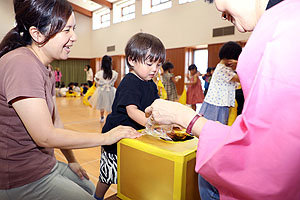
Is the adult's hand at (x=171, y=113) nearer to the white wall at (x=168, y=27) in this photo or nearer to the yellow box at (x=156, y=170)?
the yellow box at (x=156, y=170)

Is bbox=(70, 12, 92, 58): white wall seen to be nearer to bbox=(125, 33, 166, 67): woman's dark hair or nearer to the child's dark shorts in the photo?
bbox=(125, 33, 166, 67): woman's dark hair

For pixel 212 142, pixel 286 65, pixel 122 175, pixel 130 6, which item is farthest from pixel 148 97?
pixel 130 6

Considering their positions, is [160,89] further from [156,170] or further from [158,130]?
[156,170]

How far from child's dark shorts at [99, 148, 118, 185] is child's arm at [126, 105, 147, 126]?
0.28m

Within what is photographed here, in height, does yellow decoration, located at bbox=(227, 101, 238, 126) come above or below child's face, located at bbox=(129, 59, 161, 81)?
below

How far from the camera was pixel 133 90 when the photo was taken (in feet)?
4.13

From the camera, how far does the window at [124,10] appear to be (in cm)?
1207

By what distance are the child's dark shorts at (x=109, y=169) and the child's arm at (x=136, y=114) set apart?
280 millimetres

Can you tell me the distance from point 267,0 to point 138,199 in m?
0.86

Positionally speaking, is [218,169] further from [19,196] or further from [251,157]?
[19,196]

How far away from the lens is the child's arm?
1.14m

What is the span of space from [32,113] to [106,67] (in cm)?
405

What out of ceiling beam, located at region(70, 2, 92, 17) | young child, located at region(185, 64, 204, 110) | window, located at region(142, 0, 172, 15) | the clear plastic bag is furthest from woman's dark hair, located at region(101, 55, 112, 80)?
ceiling beam, located at region(70, 2, 92, 17)

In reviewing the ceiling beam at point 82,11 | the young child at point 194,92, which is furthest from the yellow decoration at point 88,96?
the ceiling beam at point 82,11
